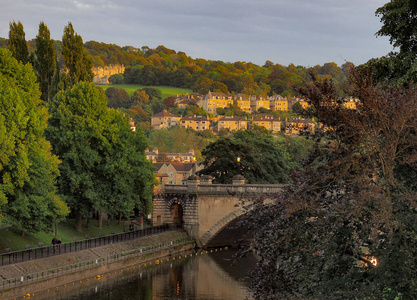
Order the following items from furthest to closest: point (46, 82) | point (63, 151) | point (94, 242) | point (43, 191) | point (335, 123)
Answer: point (46, 82) → point (63, 151) → point (94, 242) → point (43, 191) → point (335, 123)

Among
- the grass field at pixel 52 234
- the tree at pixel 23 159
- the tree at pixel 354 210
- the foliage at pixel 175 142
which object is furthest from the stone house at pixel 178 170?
the tree at pixel 354 210

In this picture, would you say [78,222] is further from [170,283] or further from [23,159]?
[23,159]

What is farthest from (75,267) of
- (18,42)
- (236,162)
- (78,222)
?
(236,162)

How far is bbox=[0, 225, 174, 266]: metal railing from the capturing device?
39825 millimetres

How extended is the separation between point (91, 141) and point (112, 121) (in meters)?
2.70

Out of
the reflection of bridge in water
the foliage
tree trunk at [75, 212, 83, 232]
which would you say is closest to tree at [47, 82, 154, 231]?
tree trunk at [75, 212, 83, 232]

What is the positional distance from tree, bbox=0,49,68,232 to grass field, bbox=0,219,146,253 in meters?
2.26

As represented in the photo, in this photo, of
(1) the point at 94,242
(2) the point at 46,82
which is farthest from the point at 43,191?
(2) the point at 46,82

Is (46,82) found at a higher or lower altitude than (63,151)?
higher

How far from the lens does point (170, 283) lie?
44.0m

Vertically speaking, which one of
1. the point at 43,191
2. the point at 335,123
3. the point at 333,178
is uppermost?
the point at 335,123

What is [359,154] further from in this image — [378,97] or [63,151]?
[63,151]

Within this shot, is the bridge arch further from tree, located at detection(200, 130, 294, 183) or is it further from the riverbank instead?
tree, located at detection(200, 130, 294, 183)

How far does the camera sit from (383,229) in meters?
18.0
